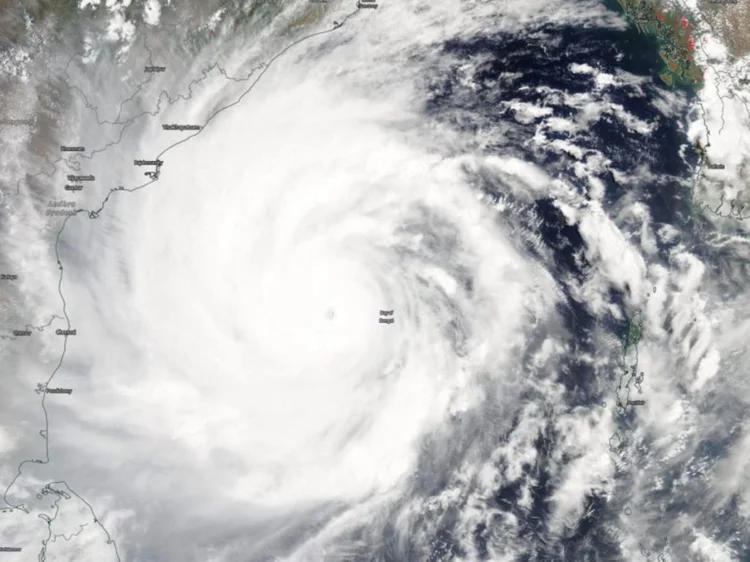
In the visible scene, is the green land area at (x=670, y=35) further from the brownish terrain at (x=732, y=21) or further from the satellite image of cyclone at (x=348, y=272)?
the brownish terrain at (x=732, y=21)

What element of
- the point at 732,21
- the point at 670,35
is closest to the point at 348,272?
the point at 670,35

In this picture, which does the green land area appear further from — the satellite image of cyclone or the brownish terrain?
the brownish terrain

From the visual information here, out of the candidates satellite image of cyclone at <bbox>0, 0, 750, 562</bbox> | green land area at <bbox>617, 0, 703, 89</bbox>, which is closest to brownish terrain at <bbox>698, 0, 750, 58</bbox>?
satellite image of cyclone at <bbox>0, 0, 750, 562</bbox>

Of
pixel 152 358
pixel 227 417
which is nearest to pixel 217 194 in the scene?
pixel 152 358

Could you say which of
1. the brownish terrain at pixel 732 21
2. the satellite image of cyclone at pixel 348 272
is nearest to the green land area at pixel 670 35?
the satellite image of cyclone at pixel 348 272

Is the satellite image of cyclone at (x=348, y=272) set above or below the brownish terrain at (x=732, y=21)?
below

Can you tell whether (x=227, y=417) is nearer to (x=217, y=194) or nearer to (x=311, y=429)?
(x=311, y=429)

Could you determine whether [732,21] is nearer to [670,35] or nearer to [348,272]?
[670,35]
